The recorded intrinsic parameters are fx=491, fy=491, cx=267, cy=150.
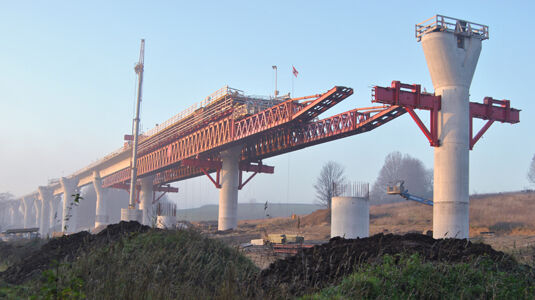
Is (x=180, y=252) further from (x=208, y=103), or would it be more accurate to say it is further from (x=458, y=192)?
(x=208, y=103)

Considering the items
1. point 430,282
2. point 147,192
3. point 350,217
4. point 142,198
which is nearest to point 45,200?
point 142,198

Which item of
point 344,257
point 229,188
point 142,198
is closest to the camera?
point 344,257

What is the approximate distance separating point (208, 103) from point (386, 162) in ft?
363

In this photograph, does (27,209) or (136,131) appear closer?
(136,131)

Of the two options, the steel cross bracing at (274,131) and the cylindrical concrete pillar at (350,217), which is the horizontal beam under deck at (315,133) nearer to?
the steel cross bracing at (274,131)

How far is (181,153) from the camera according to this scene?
59.1 m

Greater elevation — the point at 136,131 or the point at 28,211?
the point at 136,131

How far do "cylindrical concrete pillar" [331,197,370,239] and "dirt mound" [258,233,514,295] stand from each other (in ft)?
47.3

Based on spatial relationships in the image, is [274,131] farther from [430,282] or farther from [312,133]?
[430,282]

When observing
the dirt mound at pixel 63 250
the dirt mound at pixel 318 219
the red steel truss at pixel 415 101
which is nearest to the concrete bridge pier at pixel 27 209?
the dirt mound at pixel 318 219

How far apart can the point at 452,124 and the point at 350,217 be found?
25.3 feet

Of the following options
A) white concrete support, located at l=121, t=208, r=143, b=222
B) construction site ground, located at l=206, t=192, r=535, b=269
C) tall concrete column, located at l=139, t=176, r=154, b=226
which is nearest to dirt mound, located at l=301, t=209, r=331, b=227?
construction site ground, located at l=206, t=192, r=535, b=269

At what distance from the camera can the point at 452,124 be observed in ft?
89.9

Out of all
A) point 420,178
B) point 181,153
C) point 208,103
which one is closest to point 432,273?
point 208,103
